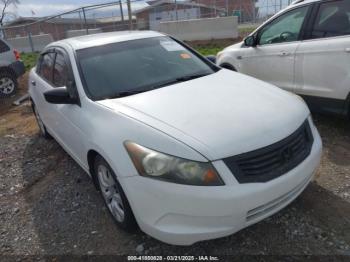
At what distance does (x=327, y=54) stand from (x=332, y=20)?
16.8 inches

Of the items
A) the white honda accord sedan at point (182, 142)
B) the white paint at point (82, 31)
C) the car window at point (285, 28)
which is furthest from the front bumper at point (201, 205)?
the white paint at point (82, 31)

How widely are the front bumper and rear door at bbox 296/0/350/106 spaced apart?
2.15m

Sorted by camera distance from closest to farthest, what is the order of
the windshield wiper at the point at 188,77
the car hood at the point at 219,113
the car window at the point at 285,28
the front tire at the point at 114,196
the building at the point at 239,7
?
the car hood at the point at 219,113 < the front tire at the point at 114,196 < the windshield wiper at the point at 188,77 < the car window at the point at 285,28 < the building at the point at 239,7

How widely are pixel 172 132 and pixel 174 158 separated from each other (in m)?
0.22

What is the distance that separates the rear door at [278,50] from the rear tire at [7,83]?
6538 mm

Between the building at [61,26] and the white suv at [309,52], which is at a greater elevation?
the white suv at [309,52]

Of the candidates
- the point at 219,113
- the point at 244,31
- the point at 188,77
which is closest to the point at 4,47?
the point at 188,77

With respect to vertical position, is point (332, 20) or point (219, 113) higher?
point (332, 20)

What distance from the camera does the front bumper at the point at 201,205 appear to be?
2428mm

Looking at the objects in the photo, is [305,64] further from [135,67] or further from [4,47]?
[4,47]

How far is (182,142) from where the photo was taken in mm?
2555

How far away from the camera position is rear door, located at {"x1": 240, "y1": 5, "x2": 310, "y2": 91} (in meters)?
4.92

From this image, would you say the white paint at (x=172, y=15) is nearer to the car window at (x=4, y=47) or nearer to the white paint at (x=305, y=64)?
the car window at (x=4, y=47)

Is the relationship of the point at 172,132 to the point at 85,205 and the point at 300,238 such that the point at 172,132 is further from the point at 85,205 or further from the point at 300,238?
the point at 85,205
